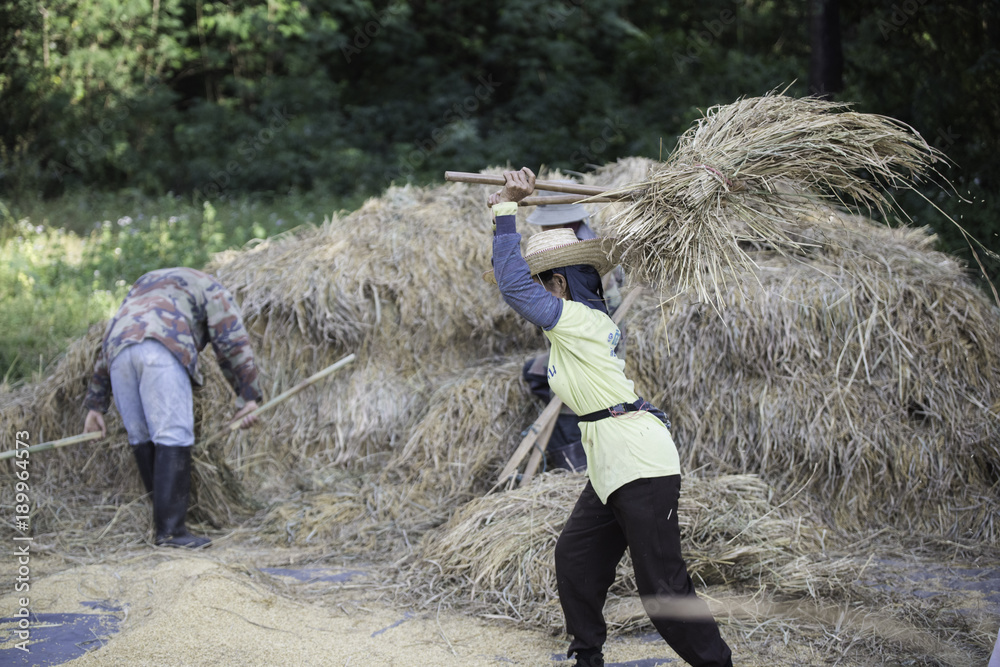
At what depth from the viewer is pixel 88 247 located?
7691 mm

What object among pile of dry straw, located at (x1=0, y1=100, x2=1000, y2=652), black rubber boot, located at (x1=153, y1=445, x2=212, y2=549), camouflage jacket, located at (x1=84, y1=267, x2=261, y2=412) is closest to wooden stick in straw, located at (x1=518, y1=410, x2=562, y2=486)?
pile of dry straw, located at (x1=0, y1=100, x2=1000, y2=652)

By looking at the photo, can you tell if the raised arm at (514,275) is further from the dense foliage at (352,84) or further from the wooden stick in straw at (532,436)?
the dense foliage at (352,84)

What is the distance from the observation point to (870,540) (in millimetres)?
4043

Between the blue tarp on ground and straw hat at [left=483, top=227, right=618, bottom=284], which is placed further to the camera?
the blue tarp on ground

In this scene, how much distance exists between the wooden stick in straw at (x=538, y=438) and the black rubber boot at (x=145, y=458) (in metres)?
1.77

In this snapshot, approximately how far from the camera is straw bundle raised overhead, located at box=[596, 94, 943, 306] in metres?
2.74

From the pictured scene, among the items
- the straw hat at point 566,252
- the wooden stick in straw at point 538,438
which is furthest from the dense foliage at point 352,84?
the straw hat at point 566,252

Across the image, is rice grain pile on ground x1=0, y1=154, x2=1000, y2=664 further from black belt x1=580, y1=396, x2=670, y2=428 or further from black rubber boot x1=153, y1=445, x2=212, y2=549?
black belt x1=580, y1=396, x2=670, y2=428

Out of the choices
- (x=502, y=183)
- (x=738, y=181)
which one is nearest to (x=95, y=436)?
(x=502, y=183)

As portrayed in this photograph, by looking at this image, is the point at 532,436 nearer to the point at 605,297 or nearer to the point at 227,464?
the point at 605,297

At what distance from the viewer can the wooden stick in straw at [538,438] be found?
4168mm

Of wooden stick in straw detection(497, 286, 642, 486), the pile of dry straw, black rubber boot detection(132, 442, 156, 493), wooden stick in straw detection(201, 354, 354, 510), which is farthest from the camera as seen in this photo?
wooden stick in straw detection(201, 354, 354, 510)

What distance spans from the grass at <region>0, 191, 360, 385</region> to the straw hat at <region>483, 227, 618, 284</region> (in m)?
3.74

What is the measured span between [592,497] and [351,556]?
1762 mm
